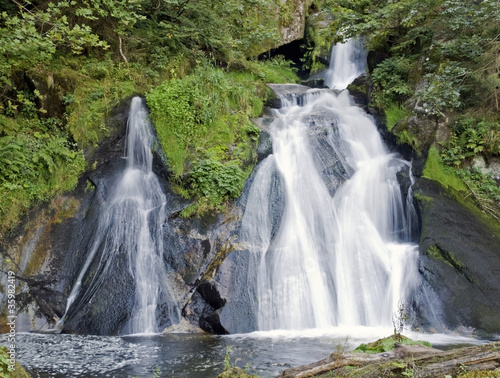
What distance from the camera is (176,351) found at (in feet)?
19.3

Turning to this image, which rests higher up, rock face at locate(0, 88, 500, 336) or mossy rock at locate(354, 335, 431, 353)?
rock face at locate(0, 88, 500, 336)

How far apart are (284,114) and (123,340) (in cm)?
852

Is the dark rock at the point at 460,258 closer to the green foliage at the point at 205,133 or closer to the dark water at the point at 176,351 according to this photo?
the dark water at the point at 176,351

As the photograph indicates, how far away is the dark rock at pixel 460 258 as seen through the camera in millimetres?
6922

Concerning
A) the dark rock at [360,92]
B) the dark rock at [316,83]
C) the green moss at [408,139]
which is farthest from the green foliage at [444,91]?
the dark rock at [316,83]

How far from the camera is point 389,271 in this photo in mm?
7930

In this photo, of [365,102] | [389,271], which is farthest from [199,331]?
[365,102]

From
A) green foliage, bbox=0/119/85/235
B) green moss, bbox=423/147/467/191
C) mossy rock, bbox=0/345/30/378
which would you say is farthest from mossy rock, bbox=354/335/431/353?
green foliage, bbox=0/119/85/235

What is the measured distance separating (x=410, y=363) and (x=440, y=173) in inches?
281

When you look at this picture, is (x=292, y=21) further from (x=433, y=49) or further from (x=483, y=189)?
(x=483, y=189)

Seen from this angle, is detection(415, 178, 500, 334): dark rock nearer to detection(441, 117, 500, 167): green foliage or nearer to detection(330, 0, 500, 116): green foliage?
detection(441, 117, 500, 167): green foliage

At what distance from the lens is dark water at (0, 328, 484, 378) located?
4.98m

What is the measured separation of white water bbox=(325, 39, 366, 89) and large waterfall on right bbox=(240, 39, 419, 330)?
652 cm

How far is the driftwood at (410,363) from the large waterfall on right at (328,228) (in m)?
3.64
